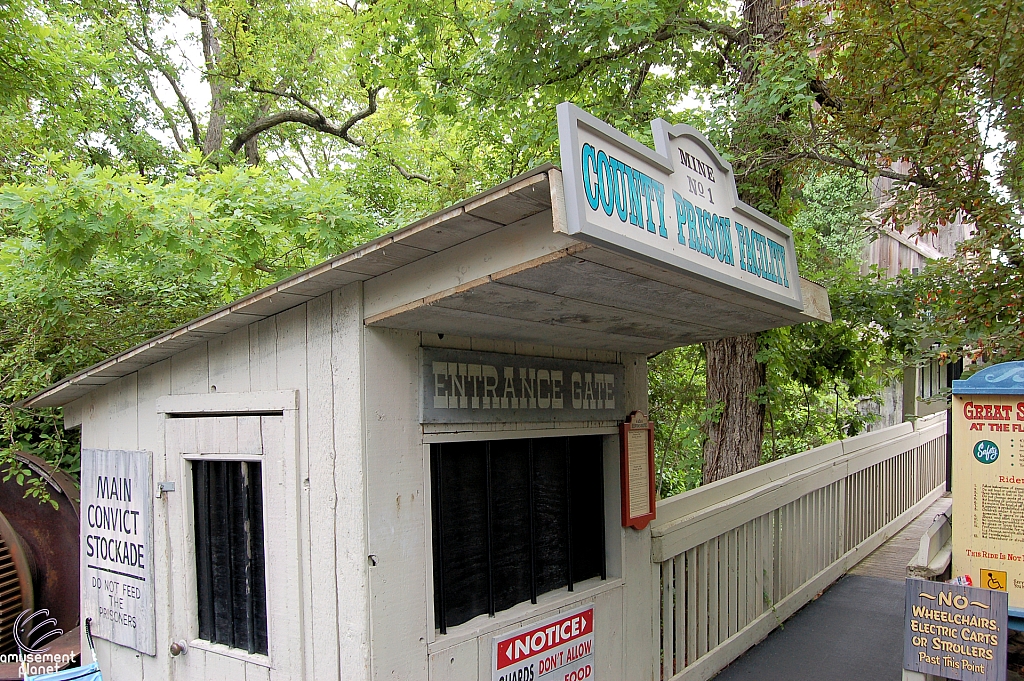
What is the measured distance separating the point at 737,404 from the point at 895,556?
8.74 feet

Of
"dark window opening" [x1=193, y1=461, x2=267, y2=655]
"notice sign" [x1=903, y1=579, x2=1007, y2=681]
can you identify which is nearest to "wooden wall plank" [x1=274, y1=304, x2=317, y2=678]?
"dark window opening" [x1=193, y1=461, x2=267, y2=655]

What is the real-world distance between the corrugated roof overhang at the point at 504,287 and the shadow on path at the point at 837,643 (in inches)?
114

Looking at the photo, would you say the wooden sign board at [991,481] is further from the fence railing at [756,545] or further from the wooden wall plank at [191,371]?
the wooden wall plank at [191,371]

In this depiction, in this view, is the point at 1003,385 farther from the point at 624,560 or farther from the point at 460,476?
the point at 460,476

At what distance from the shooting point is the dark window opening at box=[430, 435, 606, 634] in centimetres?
339

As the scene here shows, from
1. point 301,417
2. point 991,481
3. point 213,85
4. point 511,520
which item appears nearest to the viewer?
point 301,417

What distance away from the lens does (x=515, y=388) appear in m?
3.62

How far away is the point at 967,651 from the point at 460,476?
8.71 ft

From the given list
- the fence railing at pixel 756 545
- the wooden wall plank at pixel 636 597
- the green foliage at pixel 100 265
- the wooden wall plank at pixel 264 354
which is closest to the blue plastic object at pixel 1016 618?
the fence railing at pixel 756 545

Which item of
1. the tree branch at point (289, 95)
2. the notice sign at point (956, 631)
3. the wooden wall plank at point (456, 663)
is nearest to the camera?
the wooden wall plank at point (456, 663)

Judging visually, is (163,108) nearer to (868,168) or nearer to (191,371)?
(191,371)

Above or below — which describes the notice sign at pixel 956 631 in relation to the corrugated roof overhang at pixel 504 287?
below

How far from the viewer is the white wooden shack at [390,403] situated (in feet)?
8.77

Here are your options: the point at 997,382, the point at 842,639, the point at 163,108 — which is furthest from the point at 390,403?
the point at 163,108
